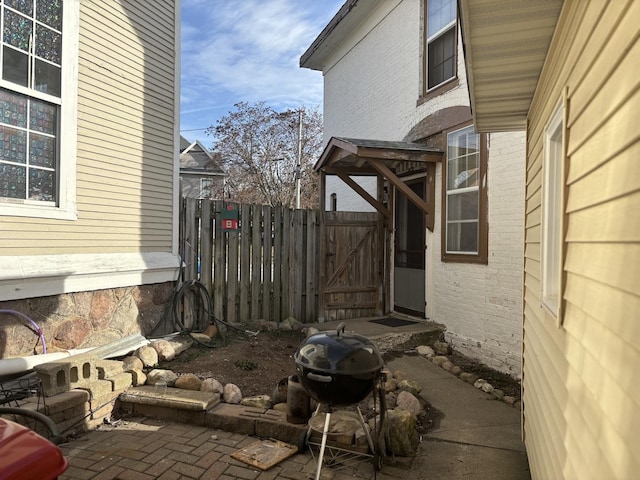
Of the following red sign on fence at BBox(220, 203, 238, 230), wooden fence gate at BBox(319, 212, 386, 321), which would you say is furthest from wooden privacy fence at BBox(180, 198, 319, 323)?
wooden fence gate at BBox(319, 212, 386, 321)

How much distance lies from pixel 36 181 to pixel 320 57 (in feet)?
28.7

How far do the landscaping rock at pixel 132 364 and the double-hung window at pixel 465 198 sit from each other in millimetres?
4386

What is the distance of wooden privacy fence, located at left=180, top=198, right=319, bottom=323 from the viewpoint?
21.2 ft

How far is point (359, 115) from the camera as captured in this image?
9.65 metres

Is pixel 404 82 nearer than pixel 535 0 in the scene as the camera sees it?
No

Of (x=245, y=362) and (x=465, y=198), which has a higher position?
(x=465, y=198)

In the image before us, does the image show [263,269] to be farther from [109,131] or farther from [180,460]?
[180,460]

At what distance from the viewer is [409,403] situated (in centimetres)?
399

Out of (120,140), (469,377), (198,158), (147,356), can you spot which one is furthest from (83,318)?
(198,158)

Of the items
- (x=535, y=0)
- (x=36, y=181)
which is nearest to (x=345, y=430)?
(x=535, y=0)

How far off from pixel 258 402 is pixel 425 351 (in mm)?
2876

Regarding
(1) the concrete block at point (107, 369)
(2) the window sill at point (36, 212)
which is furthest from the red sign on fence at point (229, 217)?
(1) the concrete block at point (107, 369)

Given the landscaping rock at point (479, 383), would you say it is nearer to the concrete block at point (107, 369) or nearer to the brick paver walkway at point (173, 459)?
the brick paver walkway at point (173, 459)

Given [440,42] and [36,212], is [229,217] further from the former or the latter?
[440,42]
